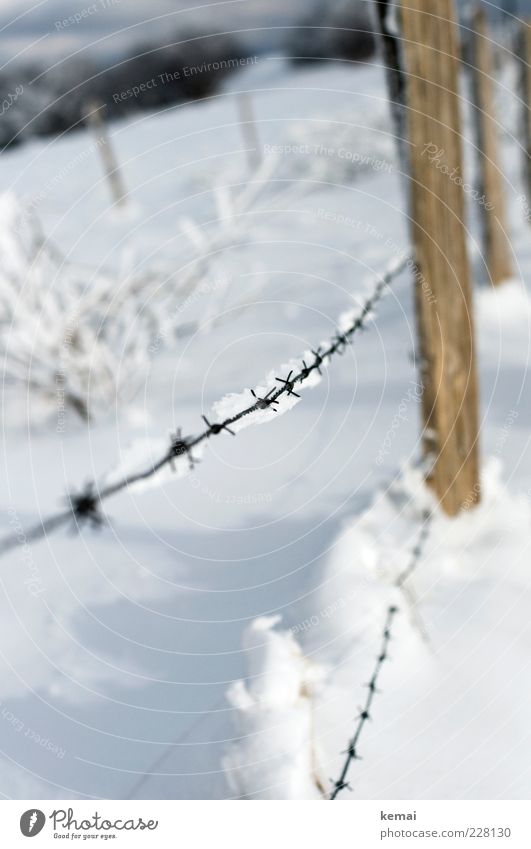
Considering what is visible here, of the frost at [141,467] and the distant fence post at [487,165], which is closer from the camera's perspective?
the frost at [141,467]

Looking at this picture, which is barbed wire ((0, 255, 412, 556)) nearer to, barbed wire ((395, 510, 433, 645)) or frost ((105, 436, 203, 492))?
frost ((105, 436, 203, 492))

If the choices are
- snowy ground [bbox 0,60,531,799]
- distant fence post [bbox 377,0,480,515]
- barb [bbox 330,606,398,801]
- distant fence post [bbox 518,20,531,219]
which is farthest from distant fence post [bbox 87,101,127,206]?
barb [bbox 330,606,398,801]

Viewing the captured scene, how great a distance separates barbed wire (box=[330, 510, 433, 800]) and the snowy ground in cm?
2

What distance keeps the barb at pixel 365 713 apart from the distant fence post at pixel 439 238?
397mm

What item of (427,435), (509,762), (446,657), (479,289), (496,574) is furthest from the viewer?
(479,289)

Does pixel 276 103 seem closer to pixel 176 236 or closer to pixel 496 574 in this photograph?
pixel 176 236

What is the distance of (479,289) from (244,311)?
1.11 metres

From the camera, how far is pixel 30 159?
20.7 feet

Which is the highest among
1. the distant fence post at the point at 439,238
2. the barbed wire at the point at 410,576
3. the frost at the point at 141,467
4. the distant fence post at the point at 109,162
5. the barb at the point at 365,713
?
the distant fence post at the point at 109,162

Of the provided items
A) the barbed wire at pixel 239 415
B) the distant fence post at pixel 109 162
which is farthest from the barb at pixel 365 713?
the distant fence post at pixel 109 162

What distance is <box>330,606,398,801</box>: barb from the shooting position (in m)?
1.03

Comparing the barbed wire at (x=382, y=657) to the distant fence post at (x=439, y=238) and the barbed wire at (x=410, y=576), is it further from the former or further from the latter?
the distant fence post at (x=439, y=238)

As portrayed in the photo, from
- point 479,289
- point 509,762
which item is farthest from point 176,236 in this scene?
point 509,762

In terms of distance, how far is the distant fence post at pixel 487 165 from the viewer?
283 centimetres
